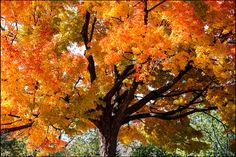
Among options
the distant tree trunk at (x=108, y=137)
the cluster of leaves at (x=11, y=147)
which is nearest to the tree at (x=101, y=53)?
the distant tree trunk at (x=108, y=137)

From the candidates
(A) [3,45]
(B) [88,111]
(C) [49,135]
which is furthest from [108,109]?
(A) [3,45]

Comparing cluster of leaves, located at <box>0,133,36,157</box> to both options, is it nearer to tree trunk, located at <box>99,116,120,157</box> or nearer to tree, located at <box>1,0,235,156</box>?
tree, located at <box>1,0,235,156</box>

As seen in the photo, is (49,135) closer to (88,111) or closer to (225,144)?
(88,111)

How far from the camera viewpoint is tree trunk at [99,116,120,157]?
12930 millimetres

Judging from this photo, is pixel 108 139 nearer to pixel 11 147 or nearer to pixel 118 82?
pixel 118 82

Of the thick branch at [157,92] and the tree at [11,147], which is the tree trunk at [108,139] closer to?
the thick branch at [157,92]

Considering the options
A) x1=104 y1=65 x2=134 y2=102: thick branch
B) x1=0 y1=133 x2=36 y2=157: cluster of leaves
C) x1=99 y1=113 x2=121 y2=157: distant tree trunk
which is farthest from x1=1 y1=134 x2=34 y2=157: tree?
x1=104 y1=65 x2=134 y2=102: thick branch

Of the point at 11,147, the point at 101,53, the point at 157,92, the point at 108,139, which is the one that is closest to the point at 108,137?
the point at 108,139

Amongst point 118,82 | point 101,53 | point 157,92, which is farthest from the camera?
point 157,92

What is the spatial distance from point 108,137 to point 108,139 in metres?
0.07

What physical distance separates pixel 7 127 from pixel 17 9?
470cm

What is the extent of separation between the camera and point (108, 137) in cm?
1302

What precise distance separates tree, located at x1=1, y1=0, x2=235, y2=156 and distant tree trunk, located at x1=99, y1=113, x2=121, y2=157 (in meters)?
0.04

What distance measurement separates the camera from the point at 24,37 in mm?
10883
